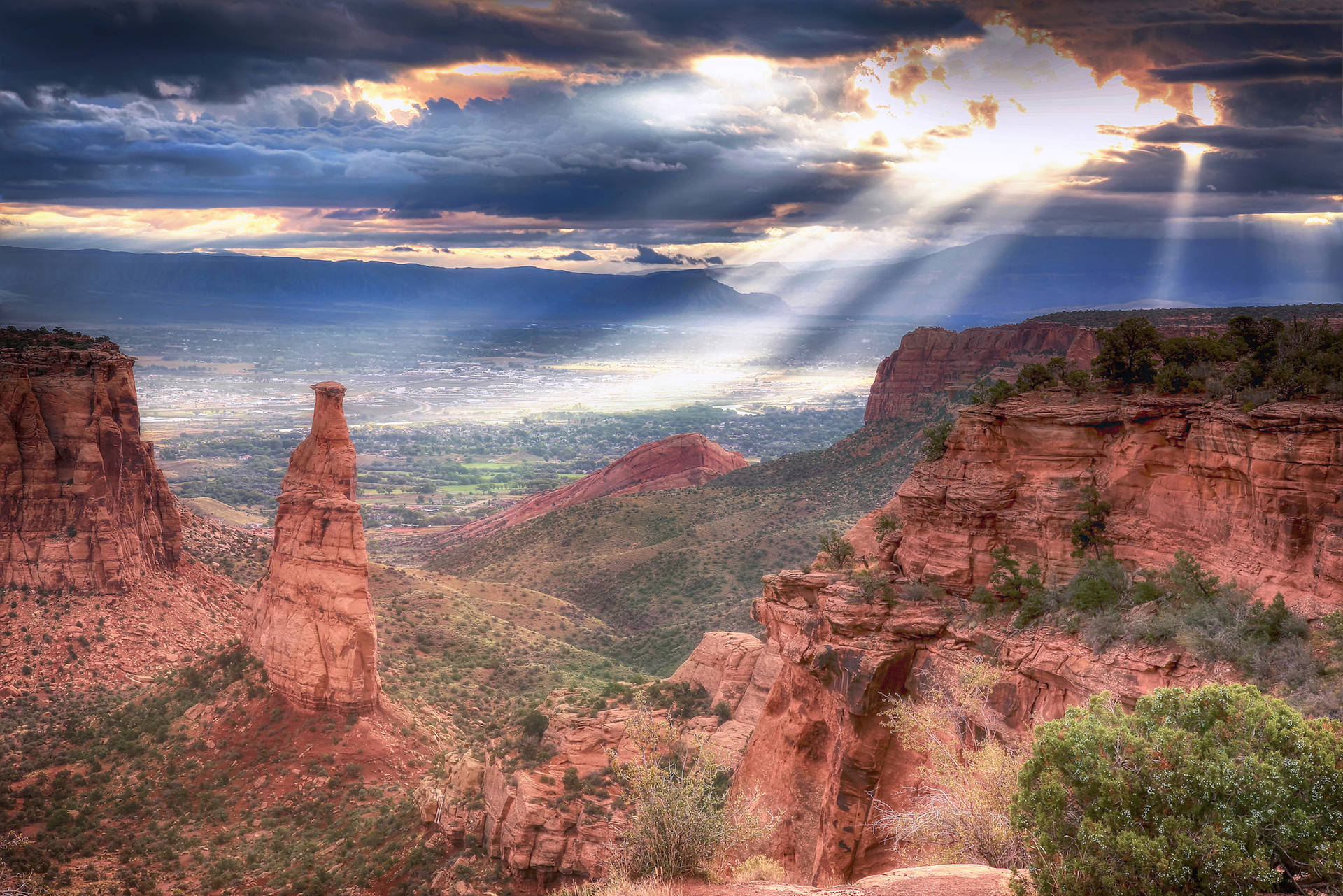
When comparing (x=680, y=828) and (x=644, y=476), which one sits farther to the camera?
(x=644, y=476)

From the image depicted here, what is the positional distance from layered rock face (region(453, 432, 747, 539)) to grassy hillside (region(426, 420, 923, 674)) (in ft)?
44.1

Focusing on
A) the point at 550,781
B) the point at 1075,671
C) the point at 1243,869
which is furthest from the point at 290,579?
the point at 1243,869

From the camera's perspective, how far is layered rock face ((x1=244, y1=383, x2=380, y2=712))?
31.9 metres

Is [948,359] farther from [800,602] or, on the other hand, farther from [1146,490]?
[1146,490]

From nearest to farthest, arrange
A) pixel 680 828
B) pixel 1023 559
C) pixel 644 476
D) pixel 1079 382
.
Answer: pixel 680 828, pixel 1023 559, pixel 1079 382, pixel 644 476

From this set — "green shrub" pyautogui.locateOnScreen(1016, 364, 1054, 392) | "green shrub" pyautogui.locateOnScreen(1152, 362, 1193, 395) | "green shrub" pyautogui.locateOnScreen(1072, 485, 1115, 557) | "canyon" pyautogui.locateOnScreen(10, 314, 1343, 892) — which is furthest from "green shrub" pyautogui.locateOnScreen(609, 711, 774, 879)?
"green shrub" pyautogui.locateOnScreen(1152, 362, 1193, 395)

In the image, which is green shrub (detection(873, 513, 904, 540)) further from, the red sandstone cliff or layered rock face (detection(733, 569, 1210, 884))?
layered rock face (detection(733, 569, 1210, 884))

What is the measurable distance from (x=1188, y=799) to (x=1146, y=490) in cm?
1148

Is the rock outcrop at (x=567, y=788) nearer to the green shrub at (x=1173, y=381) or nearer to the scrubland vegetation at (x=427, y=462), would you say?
the green shrub at (x=1173, y=381)

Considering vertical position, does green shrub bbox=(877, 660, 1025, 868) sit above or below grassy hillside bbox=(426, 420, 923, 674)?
above

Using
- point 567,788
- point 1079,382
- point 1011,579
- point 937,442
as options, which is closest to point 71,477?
point 567,788

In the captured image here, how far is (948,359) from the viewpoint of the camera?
312 ft

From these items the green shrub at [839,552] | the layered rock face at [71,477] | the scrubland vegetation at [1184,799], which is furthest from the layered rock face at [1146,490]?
the layered rock face at [71,477]

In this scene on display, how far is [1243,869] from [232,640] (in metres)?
36.1
